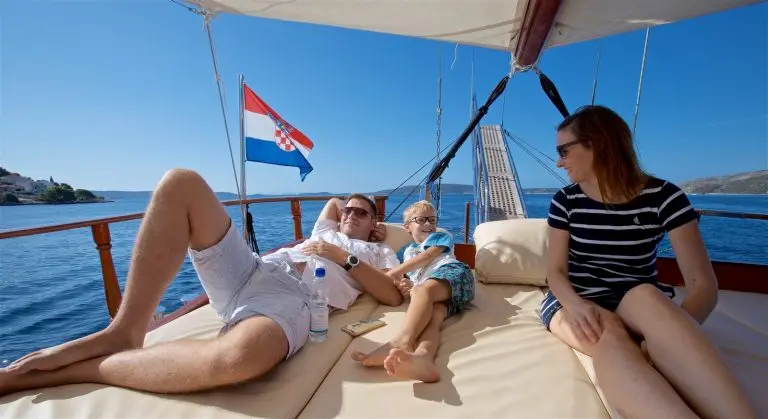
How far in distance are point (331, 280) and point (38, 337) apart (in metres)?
4.37

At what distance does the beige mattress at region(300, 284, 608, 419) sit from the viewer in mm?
861

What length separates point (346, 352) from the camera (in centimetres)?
122

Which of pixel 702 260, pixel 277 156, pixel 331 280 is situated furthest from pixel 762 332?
pixel 277 156

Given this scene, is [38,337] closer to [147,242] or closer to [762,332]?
[147,242]

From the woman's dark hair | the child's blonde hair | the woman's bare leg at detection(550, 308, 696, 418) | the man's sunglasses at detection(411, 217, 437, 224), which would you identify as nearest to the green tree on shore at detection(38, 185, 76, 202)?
the child's blonde hair

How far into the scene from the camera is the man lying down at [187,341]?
2.97ft

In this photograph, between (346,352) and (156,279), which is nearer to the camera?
(156,279)

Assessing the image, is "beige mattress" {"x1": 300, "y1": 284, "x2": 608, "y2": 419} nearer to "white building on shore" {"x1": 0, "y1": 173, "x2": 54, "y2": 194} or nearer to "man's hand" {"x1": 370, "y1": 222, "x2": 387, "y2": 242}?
"man's hand" {"x1": 370, "y1": 222, "x2": 387, "y2": 242}

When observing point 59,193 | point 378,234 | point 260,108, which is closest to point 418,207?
point 378,234

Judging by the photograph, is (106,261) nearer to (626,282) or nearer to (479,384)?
(479,384)

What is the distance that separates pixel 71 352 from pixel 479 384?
1.23 m

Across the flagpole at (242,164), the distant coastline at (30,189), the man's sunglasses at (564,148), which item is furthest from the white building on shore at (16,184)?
the man's sunglasses at (564,148)

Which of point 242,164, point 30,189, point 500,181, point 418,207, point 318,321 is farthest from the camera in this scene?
point 500,181

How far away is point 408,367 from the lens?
0.97 m
